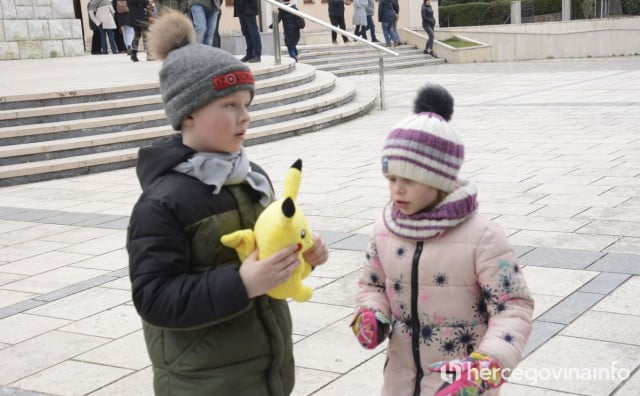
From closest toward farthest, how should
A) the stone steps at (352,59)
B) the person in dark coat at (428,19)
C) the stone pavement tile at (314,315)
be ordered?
the stone pavement tile at (314,315) < the stone steps at (352,59) < the person in dark coat at (428,19)

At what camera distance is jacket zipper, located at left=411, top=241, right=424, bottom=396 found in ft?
7.80

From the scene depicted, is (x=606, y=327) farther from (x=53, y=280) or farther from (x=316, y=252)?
(x=53, y=280)

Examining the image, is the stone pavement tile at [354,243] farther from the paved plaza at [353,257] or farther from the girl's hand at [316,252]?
the girl's hand at [316,252]

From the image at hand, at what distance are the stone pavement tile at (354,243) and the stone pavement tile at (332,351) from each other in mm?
1547

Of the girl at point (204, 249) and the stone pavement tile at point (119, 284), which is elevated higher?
the girl at point (204, 249)

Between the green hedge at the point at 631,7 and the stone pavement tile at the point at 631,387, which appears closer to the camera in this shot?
the stone pavement tile at the point at 631,387

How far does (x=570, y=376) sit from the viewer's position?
3.65 m

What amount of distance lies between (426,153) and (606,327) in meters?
2.24

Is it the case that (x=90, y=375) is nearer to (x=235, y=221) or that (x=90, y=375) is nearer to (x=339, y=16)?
(x=235, y=221)

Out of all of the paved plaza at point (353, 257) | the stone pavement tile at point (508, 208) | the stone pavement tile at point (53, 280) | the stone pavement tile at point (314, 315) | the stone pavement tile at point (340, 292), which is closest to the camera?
the paved plaza at point (353, 257)

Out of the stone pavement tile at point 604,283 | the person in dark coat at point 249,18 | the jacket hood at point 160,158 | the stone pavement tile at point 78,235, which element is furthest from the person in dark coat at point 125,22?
the jacket hood at point 160,158

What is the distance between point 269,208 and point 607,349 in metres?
2.35

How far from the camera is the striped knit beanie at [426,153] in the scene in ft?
7.76

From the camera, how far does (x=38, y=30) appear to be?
19.3m
